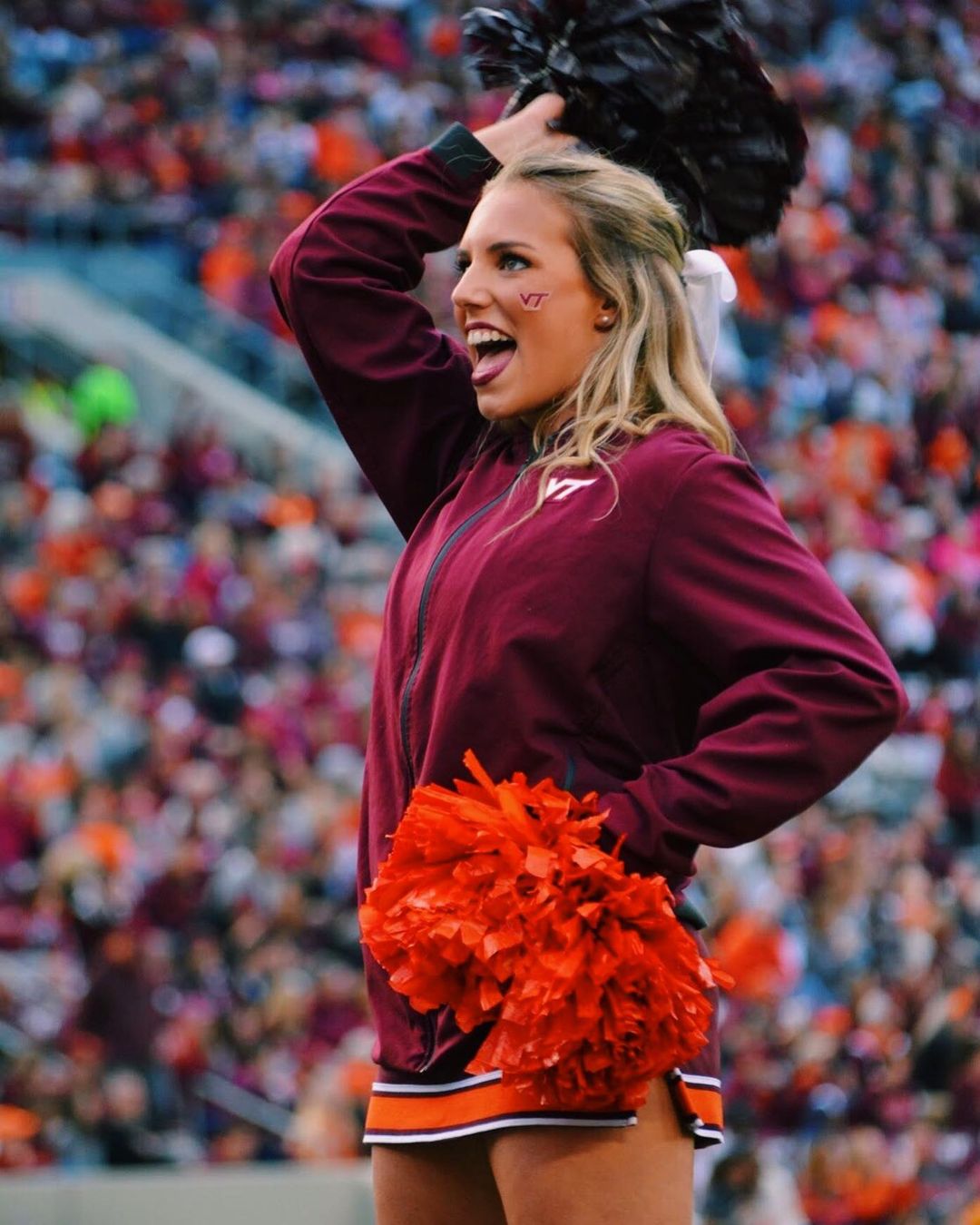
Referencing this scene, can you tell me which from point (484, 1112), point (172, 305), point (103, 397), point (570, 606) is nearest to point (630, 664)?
point (570, 606)

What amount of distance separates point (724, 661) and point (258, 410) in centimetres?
970

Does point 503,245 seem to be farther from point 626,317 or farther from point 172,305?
point 172,305

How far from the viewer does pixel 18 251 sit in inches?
479

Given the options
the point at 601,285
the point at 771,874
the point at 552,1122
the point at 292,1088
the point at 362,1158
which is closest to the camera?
the point at 552,1122

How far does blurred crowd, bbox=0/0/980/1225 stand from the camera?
23.2 ft

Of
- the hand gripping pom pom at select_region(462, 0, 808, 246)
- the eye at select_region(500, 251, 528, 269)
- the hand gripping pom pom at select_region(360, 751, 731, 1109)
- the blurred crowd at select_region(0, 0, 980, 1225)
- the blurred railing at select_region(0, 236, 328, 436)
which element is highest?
the hand gripping pom pom at select_region(462, 0, 808, 246)

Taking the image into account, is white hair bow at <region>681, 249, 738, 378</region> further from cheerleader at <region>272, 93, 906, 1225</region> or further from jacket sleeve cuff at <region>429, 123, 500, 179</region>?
jacket sleeve cuff at <region>429, 123, 500, 179</region>

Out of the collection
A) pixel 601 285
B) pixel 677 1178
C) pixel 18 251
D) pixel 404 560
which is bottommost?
pixel 18 251

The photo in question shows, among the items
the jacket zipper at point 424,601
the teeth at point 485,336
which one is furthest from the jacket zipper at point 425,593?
the teeth at point 485,336

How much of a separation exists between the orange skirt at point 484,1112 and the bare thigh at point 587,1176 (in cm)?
1

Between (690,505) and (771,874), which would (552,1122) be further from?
(771,874)

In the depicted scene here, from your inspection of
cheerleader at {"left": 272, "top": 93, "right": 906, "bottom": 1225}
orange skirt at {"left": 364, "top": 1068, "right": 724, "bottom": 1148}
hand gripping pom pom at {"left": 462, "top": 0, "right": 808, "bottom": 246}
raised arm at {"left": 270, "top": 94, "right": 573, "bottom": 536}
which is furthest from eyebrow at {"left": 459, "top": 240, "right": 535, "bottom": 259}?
orange skirt at {"left": 364, "top": 1068, "right": 724, "bottom": 1148}

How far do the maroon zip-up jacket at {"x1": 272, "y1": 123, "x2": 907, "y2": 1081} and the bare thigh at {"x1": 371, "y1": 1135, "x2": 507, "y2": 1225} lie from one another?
0.09 meters

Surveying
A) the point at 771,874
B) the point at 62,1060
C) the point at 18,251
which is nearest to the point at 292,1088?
the point at 62,1060
